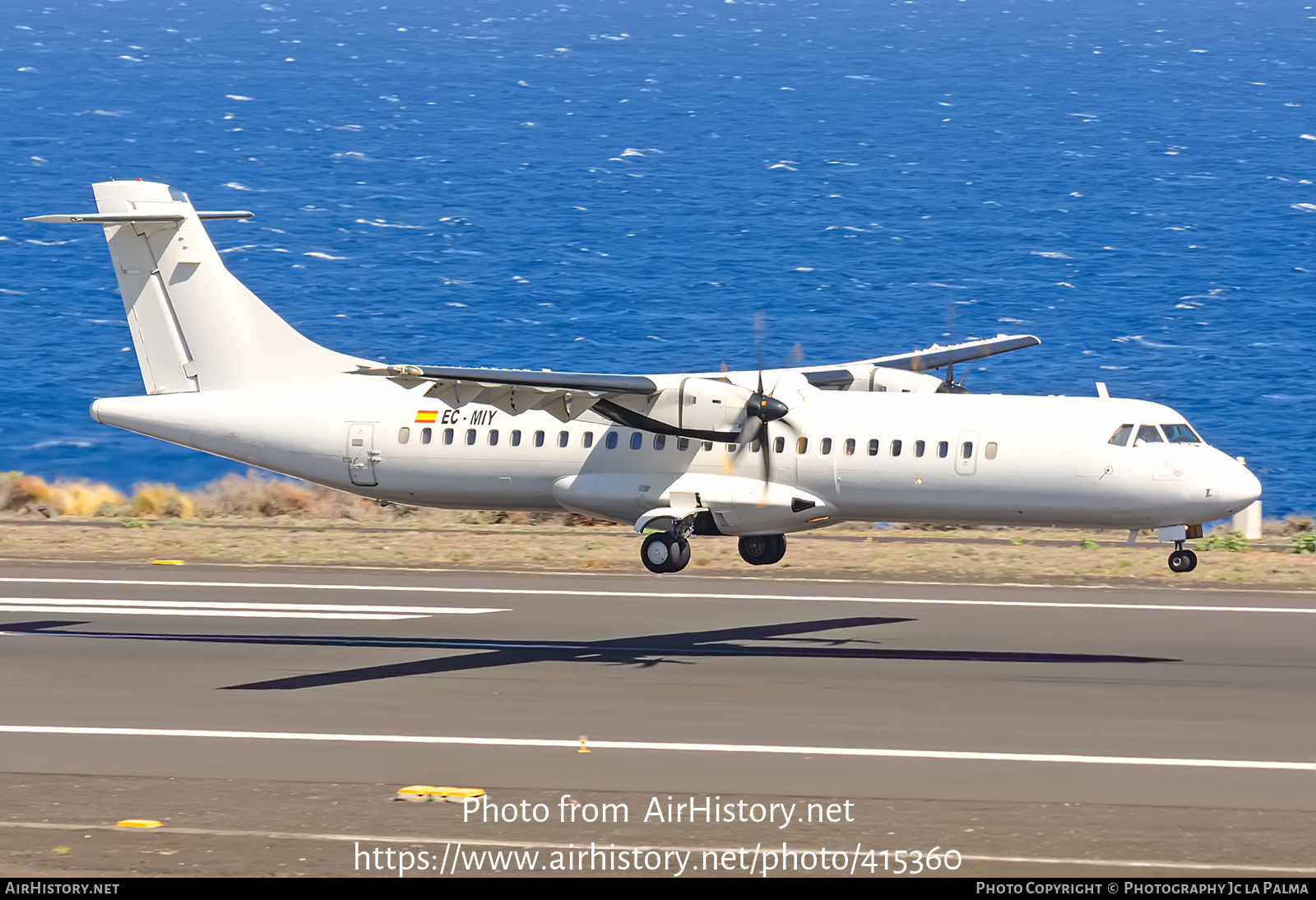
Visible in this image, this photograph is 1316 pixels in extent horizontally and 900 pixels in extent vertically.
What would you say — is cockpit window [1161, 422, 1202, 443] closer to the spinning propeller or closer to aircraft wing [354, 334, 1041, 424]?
the spinning propeller

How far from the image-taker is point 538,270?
8531 centimetres

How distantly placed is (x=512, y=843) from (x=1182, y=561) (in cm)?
1950

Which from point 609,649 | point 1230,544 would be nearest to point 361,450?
point 609,649

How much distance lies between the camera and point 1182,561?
28.1 metres

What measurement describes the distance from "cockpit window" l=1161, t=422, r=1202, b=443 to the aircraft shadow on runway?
6.83m

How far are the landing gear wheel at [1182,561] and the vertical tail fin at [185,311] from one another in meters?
15.8

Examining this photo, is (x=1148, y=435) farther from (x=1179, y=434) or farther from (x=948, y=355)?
(x=948, y=355)

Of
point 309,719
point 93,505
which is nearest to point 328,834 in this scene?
point 309,719

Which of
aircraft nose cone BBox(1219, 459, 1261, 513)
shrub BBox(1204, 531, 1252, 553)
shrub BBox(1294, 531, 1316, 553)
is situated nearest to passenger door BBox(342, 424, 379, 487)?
aircraft nose cone BBox(1219, 459, 1261, 513)

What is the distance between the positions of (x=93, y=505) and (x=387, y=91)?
95.1 m

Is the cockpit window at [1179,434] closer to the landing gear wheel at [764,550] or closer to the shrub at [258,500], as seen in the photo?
the landing gear wheel at [764,550]

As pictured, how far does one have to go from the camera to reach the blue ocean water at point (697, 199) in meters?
70.5

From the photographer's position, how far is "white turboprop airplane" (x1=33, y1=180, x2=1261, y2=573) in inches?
1048

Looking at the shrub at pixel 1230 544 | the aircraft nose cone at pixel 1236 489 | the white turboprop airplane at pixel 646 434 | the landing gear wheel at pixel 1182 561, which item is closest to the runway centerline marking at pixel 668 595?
the white turboprop airplane at pixel 646 434
